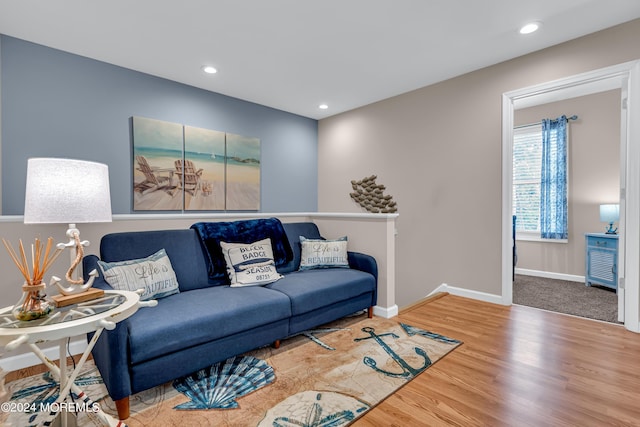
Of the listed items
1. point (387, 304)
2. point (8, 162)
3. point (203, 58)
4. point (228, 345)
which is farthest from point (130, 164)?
point (387, 304)

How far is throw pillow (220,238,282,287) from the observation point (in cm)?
260

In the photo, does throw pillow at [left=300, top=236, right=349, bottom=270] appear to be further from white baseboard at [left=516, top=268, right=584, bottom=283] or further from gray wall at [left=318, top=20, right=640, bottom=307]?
white baseboard at [left=516, top=268, right=584, bottom=283]

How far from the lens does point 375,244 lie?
10.4 ft

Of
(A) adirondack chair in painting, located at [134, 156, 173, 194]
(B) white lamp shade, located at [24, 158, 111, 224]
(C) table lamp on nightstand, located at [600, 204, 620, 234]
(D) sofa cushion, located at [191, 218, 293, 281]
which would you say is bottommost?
(D) sofa cushion, located at [191, 218, 293, 281]

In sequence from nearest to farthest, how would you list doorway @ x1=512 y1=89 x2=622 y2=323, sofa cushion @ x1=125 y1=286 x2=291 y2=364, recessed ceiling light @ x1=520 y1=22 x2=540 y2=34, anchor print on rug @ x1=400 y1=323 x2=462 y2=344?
1. sofa cushion @ x1=125 y1=286 x2=291 y2=364
2. anchor print on rug @ x1=400 y1=323 x2=462 y2=344
3. recessed ceiling light @ x1=520 y1=22 x2=540 y2=34
4. doorway @ x1=512 y1=89 x2=622 y2=323

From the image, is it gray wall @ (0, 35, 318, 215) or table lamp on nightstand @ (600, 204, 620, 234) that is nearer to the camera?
gray wall @ (0, 35, 318, 215)

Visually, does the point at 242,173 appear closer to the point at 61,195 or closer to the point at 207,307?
the point at 207,307

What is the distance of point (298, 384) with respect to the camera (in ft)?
6.38

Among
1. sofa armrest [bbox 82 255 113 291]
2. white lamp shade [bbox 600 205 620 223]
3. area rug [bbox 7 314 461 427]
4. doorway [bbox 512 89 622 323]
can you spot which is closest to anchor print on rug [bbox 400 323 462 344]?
area rug [bbox 7 314 461 427]

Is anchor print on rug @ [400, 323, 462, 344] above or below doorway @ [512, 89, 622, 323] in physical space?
below

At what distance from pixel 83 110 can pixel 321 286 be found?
2.82 metres

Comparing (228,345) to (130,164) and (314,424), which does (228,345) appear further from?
(130,164)

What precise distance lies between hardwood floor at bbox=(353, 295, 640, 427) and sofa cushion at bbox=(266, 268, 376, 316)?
1.97 ft

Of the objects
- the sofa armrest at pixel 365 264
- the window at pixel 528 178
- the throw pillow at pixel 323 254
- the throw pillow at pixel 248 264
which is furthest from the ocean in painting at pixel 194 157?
the window at pixel 528 178
